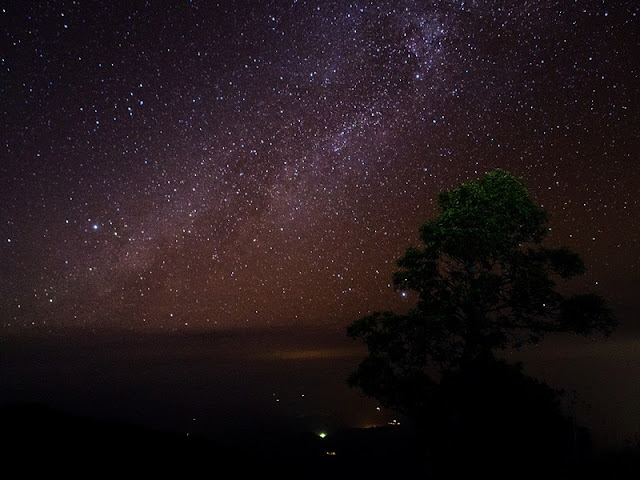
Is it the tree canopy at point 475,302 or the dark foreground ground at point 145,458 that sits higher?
the tree canopy at point 475,302

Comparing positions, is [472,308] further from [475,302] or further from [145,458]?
[145,458]

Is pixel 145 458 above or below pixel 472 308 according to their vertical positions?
below

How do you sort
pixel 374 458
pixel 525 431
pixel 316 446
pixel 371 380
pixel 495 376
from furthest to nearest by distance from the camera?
pixel 316 446, pixel 374 458, pixel 371 380, pixel 495 376, pixel 525 431

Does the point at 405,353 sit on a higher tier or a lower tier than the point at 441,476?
higher

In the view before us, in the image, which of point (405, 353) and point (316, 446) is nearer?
point (405, 353)

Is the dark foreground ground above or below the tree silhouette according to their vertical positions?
below

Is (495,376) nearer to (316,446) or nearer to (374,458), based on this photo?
(374,458)

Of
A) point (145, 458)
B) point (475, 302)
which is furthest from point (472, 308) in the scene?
point (145, 458)

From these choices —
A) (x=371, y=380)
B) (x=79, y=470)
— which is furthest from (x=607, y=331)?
(x=79, y=470)

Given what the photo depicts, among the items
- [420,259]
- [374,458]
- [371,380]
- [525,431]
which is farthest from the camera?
[374,458]

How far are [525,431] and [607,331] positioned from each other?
14.8 feet

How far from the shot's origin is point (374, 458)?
8681 centimetres

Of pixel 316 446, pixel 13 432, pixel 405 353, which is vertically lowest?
pixel 316 446

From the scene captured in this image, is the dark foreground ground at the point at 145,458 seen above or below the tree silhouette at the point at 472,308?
below
